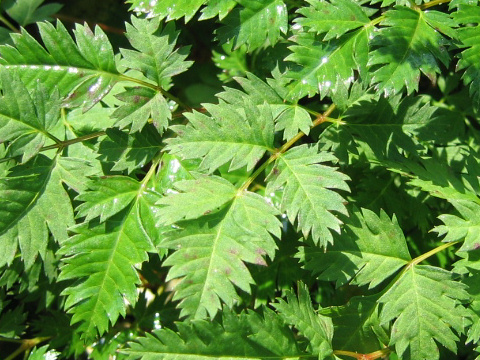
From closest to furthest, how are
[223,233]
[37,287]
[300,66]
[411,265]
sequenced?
[223,233] < [411,265] < [300,66] < [37,287]

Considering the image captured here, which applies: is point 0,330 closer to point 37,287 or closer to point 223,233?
point 37,287

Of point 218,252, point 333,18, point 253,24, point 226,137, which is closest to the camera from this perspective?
point 218,252

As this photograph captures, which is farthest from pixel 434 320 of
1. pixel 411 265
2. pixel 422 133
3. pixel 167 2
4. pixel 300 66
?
pixel 167 2

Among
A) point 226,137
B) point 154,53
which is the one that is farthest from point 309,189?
point 154,53

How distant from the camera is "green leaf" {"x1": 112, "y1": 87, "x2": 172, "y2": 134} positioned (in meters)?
1.58

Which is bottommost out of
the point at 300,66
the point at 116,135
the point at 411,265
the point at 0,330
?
the point at 0,330

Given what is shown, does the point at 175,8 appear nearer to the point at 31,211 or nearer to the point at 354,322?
the point at 31,211

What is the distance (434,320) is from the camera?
4.72 ft

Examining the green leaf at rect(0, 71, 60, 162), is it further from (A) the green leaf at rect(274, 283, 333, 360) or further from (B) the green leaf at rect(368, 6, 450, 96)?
(B) the green leaf at rect(368, 6, 450, 96)

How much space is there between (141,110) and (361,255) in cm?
78

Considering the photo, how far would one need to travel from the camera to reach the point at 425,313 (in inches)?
56.7

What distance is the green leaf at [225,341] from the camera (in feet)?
4.51

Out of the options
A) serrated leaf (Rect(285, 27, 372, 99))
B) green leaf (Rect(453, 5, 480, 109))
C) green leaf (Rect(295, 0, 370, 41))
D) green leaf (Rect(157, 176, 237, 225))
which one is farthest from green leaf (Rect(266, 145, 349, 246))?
green leaf (Rect(453, 5, 480, 109))

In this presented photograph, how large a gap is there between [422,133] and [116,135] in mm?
965
